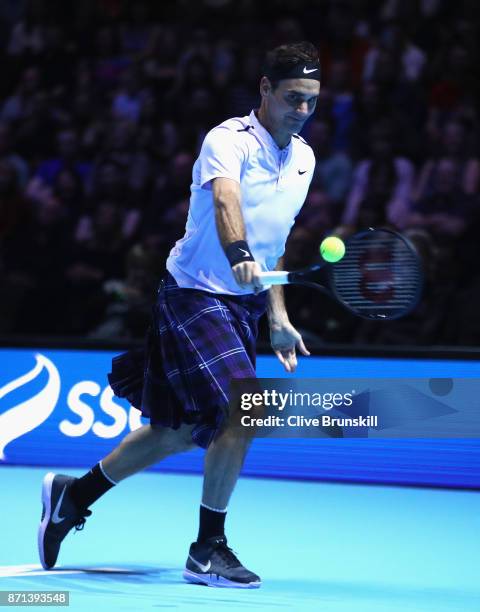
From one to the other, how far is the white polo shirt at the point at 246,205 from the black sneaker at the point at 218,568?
3.12 feet

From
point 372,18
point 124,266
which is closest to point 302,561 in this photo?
point 124,266

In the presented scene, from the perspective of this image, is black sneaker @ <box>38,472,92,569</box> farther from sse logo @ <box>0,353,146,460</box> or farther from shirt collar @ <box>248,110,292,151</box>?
sse logo @ <box>0,353,146,460</box>

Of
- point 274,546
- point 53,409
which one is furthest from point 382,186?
point 274,546

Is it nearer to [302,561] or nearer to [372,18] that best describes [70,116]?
[372,18]

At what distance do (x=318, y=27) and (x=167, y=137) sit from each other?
1766mm

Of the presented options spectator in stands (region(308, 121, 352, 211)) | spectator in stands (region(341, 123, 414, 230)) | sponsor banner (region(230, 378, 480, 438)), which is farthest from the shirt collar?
spectator in stands (region(308, 121, 352, 211))

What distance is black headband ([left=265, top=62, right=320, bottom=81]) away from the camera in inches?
184

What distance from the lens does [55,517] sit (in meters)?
5.05

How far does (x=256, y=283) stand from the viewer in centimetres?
421

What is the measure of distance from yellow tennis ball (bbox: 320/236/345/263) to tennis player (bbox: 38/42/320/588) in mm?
296

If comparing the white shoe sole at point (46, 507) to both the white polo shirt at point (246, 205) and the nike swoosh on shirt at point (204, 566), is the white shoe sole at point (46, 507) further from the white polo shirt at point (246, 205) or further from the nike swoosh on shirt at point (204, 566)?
the white polo shirt at point (246, 205)

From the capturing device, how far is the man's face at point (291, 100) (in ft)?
15.3

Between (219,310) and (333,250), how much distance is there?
567 mm

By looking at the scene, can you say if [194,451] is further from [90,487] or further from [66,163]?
[66,163]
